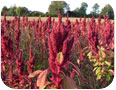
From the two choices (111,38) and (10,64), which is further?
(111,38)

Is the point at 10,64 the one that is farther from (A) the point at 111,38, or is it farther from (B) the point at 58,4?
(A) the point at 111,38

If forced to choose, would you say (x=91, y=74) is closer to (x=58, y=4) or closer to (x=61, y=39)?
(x=58, y=4)

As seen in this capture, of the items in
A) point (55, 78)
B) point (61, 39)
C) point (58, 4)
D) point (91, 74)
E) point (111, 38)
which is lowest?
point (91, 74)

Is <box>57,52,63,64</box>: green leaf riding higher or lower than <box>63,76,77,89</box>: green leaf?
higher

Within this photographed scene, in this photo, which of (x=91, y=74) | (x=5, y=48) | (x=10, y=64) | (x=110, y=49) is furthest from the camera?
(x=91, y=74)

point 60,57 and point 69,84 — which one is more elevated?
point 60,57

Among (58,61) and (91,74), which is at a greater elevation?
(58,61)

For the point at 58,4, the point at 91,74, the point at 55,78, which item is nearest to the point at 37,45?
the point at 91,74

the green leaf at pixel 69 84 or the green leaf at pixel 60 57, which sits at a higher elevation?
the green leaf at pixel 60 57

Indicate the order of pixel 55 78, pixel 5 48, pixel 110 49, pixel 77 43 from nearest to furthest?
pixel 55 78, pixel 5 48, pixel 110 49, pixel 77 43

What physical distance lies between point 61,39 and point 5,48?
40.3 inches

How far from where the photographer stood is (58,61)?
877 millimetres

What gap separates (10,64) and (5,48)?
26cm

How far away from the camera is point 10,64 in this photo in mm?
1812
